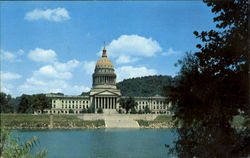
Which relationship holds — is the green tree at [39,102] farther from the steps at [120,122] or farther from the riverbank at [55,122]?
the steps at [120,122]

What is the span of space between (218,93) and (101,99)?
4391 inches

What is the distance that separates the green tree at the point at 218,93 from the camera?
38.0 feet

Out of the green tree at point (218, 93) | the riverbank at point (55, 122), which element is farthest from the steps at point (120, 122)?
the green tree at point (218, 93)

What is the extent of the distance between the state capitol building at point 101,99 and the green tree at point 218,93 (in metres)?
108

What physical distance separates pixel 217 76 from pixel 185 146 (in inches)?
103

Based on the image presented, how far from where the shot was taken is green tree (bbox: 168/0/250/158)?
1159 cm

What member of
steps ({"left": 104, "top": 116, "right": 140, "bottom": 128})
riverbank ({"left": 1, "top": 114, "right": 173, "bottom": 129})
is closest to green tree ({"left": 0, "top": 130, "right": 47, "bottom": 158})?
riverbank ({"left": 1, "top": 114, "right": 173, "bottom": 129})

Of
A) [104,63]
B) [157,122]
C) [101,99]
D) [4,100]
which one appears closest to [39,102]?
[4,100]

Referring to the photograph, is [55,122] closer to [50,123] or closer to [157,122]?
[50,123]

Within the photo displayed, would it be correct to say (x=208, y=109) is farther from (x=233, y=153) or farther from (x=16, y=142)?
(x=16, y=142)

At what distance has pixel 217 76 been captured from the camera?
39.5ft

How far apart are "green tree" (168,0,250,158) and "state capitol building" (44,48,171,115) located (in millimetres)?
107917

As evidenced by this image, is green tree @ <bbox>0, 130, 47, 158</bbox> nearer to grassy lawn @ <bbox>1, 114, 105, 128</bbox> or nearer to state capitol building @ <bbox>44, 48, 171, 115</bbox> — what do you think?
grassy lawn @ <bbox>1, 114, 105, 128</bbox>

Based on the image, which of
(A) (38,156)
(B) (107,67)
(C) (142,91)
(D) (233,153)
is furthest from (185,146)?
(C) (142,91)
